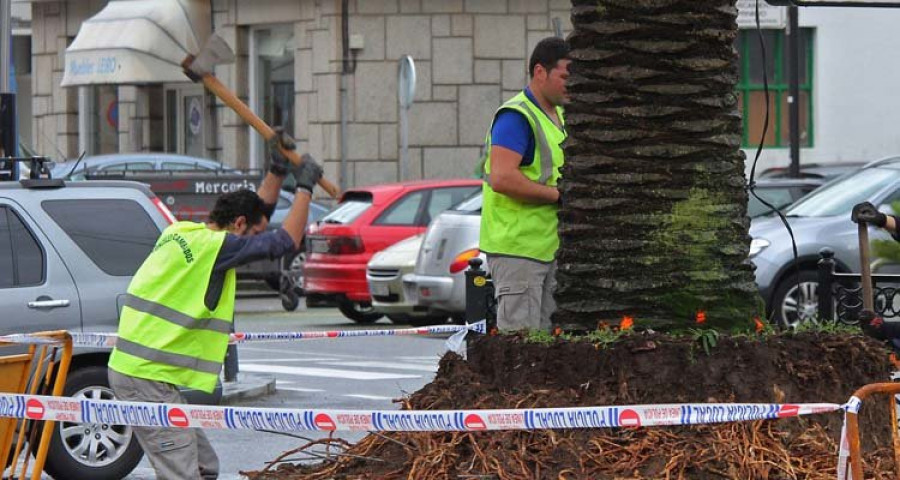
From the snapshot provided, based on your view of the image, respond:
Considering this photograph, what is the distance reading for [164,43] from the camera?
3256cm

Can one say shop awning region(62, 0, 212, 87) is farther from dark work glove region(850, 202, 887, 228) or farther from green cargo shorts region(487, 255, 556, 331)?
dark work glove region(850, 202, 887, 228)

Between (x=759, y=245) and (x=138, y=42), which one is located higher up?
(x=138, y=42)

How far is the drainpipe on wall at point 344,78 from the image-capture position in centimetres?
3053

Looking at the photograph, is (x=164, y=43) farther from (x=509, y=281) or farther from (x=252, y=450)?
(x=509, y=281)

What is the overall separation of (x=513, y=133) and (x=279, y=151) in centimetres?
98

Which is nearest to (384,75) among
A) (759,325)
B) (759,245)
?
(759,245)

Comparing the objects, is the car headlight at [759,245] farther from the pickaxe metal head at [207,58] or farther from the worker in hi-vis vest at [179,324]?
the worker in hi-vis vest at [179,324]

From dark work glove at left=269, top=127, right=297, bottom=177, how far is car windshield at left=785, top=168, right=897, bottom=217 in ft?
30.1

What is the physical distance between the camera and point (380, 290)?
60.1ft

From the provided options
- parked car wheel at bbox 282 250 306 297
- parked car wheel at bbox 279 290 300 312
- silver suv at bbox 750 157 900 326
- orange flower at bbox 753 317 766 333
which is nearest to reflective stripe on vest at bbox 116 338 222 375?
orange flower at bbox 753 317 766 333

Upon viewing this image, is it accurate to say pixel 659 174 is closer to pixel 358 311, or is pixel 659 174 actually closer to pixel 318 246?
pixel 318 246

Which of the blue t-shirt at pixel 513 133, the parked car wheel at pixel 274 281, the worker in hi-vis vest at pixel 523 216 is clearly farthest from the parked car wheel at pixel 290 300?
the blue t-shirt at pixel 513 133

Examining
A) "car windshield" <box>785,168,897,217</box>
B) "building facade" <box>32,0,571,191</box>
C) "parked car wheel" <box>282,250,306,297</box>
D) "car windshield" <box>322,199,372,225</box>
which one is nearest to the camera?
"car windshield" <box>785,168,897,217</box>

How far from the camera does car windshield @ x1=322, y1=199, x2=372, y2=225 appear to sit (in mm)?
19500
